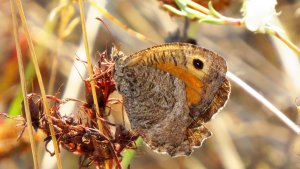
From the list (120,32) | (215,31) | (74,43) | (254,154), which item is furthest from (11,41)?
(254,154)

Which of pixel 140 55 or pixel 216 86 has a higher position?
pixel 140 55

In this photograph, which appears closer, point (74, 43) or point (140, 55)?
point (140, 55)

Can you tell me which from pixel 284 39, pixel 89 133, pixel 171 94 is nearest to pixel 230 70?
pixel 171 94

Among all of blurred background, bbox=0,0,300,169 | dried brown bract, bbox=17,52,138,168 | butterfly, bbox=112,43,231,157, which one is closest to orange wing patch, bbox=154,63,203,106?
butterfly, bbox=112,43,231,157

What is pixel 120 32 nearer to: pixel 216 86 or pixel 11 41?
pixel 11 41

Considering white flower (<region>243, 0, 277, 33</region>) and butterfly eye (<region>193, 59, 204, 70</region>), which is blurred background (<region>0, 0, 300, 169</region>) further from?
white flower (<region>243, 0, 277, 33</region>)

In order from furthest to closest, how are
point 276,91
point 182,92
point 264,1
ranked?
point 276,91, point 182,92, point 264,1

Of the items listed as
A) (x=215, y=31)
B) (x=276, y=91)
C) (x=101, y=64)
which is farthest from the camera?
(x=215, y=31)
